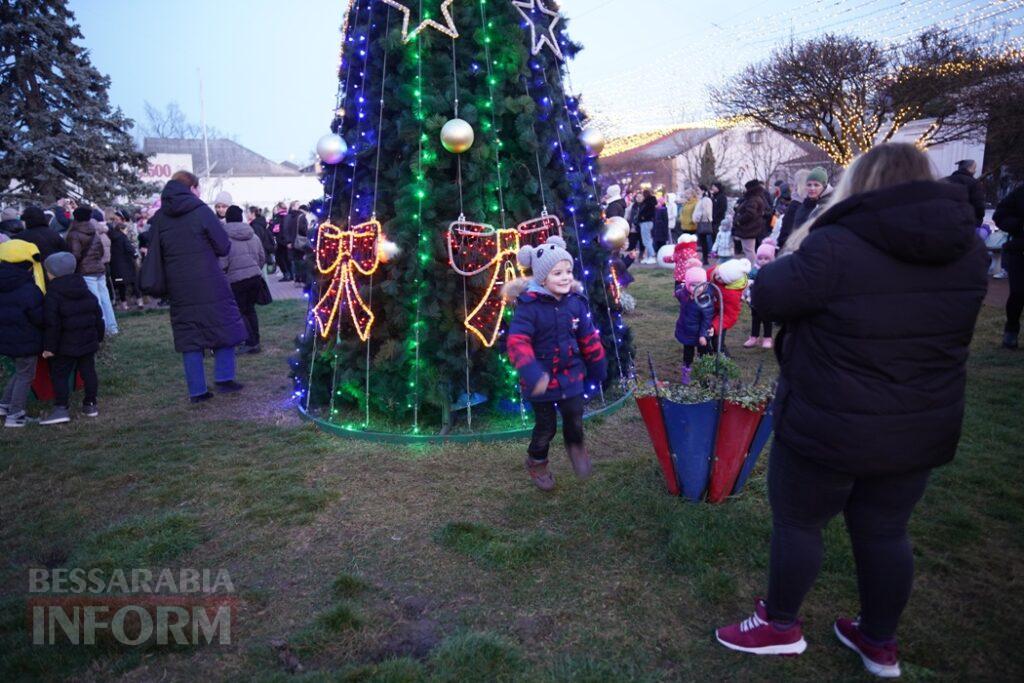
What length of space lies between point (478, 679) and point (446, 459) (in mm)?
2497

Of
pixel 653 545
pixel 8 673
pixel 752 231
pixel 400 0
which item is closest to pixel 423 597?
pixel 653 545

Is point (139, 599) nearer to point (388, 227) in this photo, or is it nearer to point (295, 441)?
point (295, 441)

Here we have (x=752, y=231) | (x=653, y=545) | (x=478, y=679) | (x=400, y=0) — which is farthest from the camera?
(x=752, y=231)

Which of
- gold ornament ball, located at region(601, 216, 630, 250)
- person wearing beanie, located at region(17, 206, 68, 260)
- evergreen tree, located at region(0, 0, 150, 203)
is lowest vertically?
gold ornament ball, located at region(601, 216, 630, 250)

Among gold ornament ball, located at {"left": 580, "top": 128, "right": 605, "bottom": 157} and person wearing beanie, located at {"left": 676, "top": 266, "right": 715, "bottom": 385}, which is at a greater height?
gold ornament ball, located at {"left": 580, "top": 128, "right": 605, "bottom": 157}

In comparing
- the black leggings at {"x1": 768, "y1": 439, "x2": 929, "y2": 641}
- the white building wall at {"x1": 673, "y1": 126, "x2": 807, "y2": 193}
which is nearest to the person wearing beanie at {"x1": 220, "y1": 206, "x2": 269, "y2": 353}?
the black leggings at {"x1": 768, "y1": 439, "x2": 929, "y2": 641}

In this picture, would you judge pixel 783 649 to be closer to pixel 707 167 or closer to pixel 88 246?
pixel 88 246

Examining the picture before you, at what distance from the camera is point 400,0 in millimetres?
5598

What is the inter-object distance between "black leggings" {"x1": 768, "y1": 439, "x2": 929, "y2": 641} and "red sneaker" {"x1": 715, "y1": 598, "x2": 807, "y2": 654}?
17 centimetres

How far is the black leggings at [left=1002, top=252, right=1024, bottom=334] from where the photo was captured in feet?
23.9

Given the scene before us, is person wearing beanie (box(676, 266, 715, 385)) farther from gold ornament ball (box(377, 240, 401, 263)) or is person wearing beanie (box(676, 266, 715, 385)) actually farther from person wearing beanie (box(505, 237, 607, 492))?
gold ornament ball (box(377, 240, 401, 263))

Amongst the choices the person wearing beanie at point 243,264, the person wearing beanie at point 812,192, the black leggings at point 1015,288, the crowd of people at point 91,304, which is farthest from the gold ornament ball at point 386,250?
the black leggings at point 1015,288

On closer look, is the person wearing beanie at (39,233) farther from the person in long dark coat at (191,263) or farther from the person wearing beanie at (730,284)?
the person wearing beanie at (730,284)

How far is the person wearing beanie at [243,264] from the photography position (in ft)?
28.1
